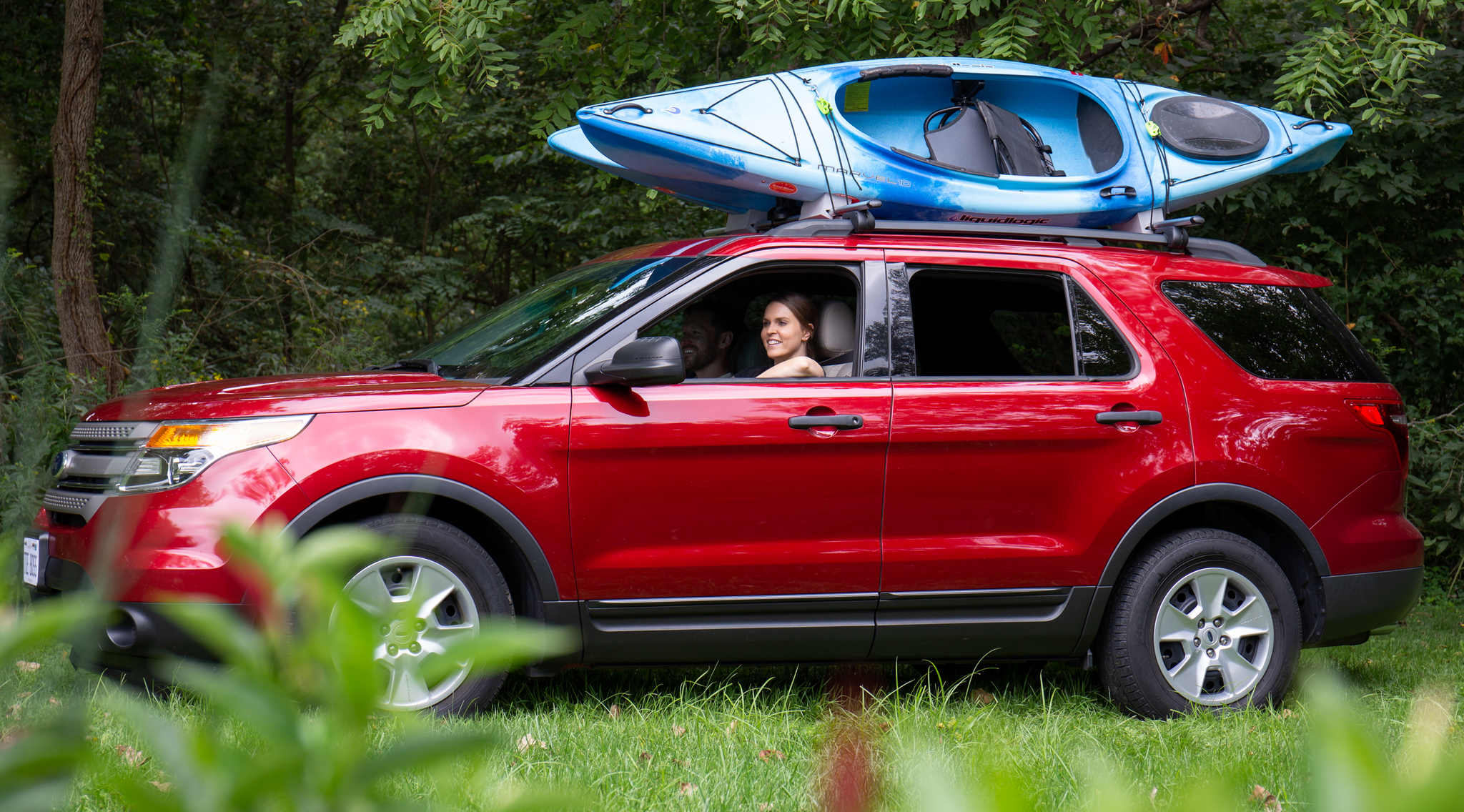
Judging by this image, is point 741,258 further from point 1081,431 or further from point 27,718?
point 27,718

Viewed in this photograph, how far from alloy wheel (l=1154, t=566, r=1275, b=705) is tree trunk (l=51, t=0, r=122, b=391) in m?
8.36

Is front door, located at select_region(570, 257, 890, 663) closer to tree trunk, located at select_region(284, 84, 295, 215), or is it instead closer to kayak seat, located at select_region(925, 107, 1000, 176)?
kayak seat, located at select_region(925, 107, 1000, 176)

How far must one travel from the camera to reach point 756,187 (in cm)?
466

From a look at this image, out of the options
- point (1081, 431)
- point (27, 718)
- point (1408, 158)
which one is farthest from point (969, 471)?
point (1408, 158)

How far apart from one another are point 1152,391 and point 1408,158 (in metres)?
5.25

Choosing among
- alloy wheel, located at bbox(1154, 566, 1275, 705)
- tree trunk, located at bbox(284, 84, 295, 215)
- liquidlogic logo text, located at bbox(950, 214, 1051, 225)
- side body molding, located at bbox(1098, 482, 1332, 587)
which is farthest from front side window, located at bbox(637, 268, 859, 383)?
tree trunk, located at bbox(284, 84, 295, 215)

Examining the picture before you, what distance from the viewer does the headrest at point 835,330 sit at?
4.70m

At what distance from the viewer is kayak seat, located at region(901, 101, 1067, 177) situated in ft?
16.4

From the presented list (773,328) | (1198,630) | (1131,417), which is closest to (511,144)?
(773,328)

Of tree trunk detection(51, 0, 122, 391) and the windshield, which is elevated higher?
tree trunk detection(51, 0, 122, 391)

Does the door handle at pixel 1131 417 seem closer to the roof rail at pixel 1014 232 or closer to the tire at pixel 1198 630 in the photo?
the tire at pixel 1198 630

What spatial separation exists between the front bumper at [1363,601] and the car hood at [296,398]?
3.25 meters

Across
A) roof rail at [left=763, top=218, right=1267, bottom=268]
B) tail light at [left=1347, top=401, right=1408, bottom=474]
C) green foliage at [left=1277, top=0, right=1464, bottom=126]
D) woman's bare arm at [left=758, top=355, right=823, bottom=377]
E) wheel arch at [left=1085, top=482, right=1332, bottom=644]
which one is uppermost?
green foliage at [left=1277, top=0, right=1464, bottom=126]

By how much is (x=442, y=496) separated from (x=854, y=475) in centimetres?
139
